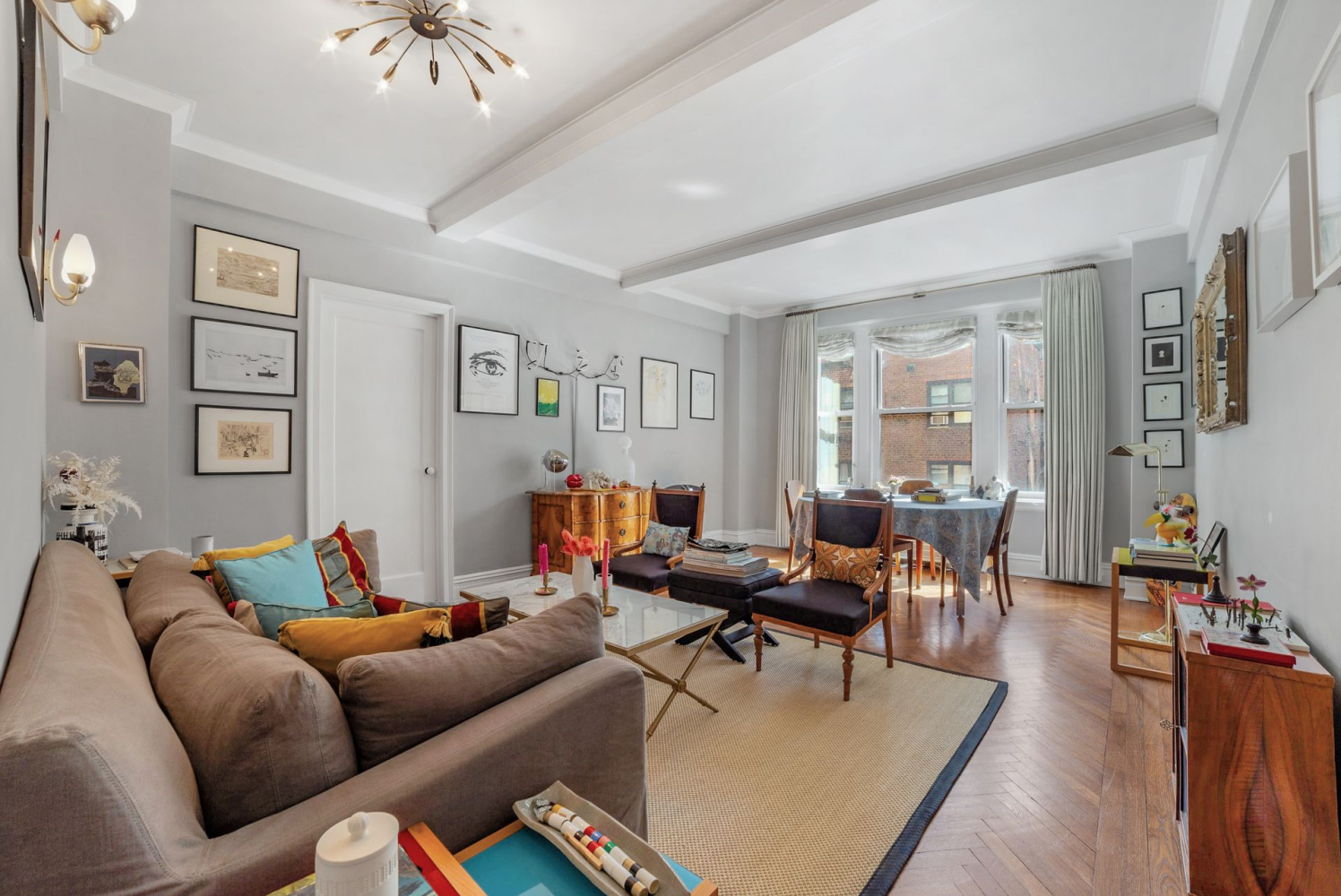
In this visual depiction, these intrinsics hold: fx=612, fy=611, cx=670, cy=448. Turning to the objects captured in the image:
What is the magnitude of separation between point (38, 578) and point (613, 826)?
63.1 inches

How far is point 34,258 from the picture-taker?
1472mm

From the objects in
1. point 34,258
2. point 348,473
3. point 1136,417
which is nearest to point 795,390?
point 1136,417

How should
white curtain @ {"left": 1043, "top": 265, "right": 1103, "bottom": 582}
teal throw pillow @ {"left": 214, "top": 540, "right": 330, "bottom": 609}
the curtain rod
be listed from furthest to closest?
the curtain rod
white curtain @ {"left": 1043, "top": 265, "right": 1103, "bottom": 582}
teal throw pillow @ {"left": 214, "top": 540, "right": 330, "bottom": 609}

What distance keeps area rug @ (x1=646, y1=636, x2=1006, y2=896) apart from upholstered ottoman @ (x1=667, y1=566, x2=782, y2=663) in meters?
0.19

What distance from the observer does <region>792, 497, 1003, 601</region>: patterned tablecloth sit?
167 inches

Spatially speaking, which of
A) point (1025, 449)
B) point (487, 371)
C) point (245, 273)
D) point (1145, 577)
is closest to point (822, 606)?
point (1145, 577)

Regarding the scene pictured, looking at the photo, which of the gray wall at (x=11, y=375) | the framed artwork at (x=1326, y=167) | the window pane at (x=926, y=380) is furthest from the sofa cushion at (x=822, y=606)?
the window pane at (x=926, y=380)

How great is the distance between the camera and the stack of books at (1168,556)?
9.90 ft

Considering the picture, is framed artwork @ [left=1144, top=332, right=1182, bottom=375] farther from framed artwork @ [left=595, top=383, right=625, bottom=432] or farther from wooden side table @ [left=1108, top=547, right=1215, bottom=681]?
framed artwork @ [left=595, top=383, right=625, bottom=432]

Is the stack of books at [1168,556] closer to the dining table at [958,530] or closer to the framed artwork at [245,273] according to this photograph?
the dining table at [958,530]

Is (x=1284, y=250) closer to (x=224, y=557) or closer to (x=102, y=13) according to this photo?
(x=102, y=13)

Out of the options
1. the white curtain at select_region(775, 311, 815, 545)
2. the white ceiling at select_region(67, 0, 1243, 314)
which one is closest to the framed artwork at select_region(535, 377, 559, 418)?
the white ceiling at select_region(67, 0, 1243, 314)

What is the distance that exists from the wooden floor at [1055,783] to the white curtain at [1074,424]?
1.73m

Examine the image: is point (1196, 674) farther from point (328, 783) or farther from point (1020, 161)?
point (1020, 161)
